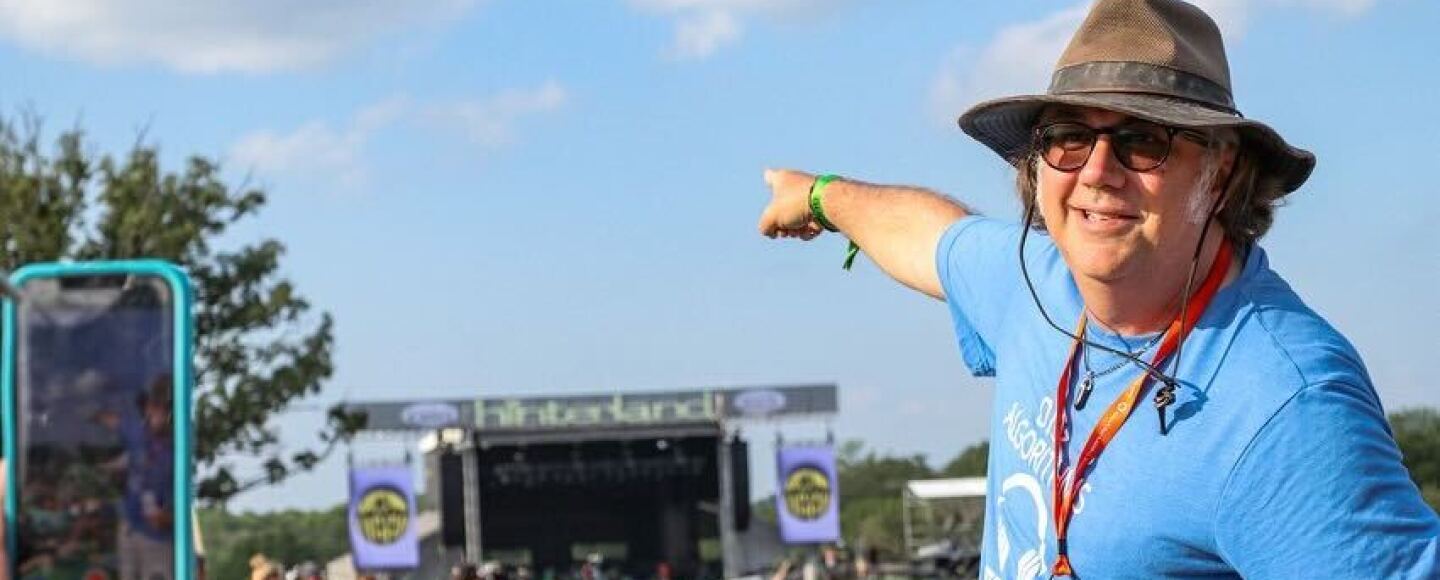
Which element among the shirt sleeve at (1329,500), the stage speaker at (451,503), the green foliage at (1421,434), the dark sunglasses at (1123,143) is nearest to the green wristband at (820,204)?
the dark sunglasses at (1123,143)

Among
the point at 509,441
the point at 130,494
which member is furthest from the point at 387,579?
the point at 130,494

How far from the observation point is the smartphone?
15.9 feet

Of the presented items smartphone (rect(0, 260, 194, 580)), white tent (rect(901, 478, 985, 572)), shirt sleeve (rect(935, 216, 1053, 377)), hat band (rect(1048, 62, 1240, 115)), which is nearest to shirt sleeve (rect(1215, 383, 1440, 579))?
hat band (rect(1048, 62, 1240, 115))

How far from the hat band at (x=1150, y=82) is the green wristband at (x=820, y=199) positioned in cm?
106

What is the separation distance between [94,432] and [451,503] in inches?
2304

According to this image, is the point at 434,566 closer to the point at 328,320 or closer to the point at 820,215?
the point at 328,320

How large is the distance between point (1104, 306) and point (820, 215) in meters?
1.17

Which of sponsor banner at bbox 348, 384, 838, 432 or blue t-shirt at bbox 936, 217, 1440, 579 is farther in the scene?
sponsor banner at bbox 348, 384, 838, 432

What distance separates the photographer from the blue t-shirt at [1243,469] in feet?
8.32

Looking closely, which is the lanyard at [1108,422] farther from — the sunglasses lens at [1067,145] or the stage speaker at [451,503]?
the stage speaker at [451,503]

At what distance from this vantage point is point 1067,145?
2.96 meters

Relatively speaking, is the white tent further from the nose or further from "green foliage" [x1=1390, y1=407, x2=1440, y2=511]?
the nose

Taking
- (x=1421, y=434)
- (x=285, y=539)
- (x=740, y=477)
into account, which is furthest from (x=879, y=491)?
(x=1421, y=434)

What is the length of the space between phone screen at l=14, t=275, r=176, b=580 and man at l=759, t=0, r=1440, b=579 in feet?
7.37
